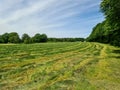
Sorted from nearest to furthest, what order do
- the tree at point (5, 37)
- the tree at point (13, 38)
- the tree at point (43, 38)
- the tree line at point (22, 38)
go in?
1. the tree at point (13, 38)
2. the tree line at point (22, 38)
3. the tree at point (5, 37)
4. the tree at point (43, 38)

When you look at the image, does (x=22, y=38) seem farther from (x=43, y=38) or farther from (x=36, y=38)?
(x=43, y=38)

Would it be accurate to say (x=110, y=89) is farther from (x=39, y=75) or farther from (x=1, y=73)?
(x=1, y=73)

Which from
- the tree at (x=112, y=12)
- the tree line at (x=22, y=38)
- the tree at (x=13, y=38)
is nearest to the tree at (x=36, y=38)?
the tree line at (x=22, y=38)

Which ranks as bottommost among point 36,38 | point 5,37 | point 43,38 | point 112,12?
point 43,38

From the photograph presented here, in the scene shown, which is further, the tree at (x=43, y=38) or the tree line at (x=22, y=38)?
the tree at (x=43, y=38)

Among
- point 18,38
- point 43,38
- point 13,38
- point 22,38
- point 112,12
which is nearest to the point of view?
point 112,12

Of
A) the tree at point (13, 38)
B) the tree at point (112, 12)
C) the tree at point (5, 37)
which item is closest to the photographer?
the tree at point (112, 12)

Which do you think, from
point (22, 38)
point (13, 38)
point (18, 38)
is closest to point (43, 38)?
point (22, 38)

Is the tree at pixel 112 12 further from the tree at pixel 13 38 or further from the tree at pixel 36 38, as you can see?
the tree at pixel 36 38

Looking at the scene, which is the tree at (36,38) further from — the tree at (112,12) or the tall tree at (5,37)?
the tree at (112,12)

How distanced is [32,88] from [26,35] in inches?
5234

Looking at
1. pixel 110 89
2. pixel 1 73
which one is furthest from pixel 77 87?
pixel 1 73

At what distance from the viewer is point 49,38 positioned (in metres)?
153

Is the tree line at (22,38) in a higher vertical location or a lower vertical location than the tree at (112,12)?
lower
